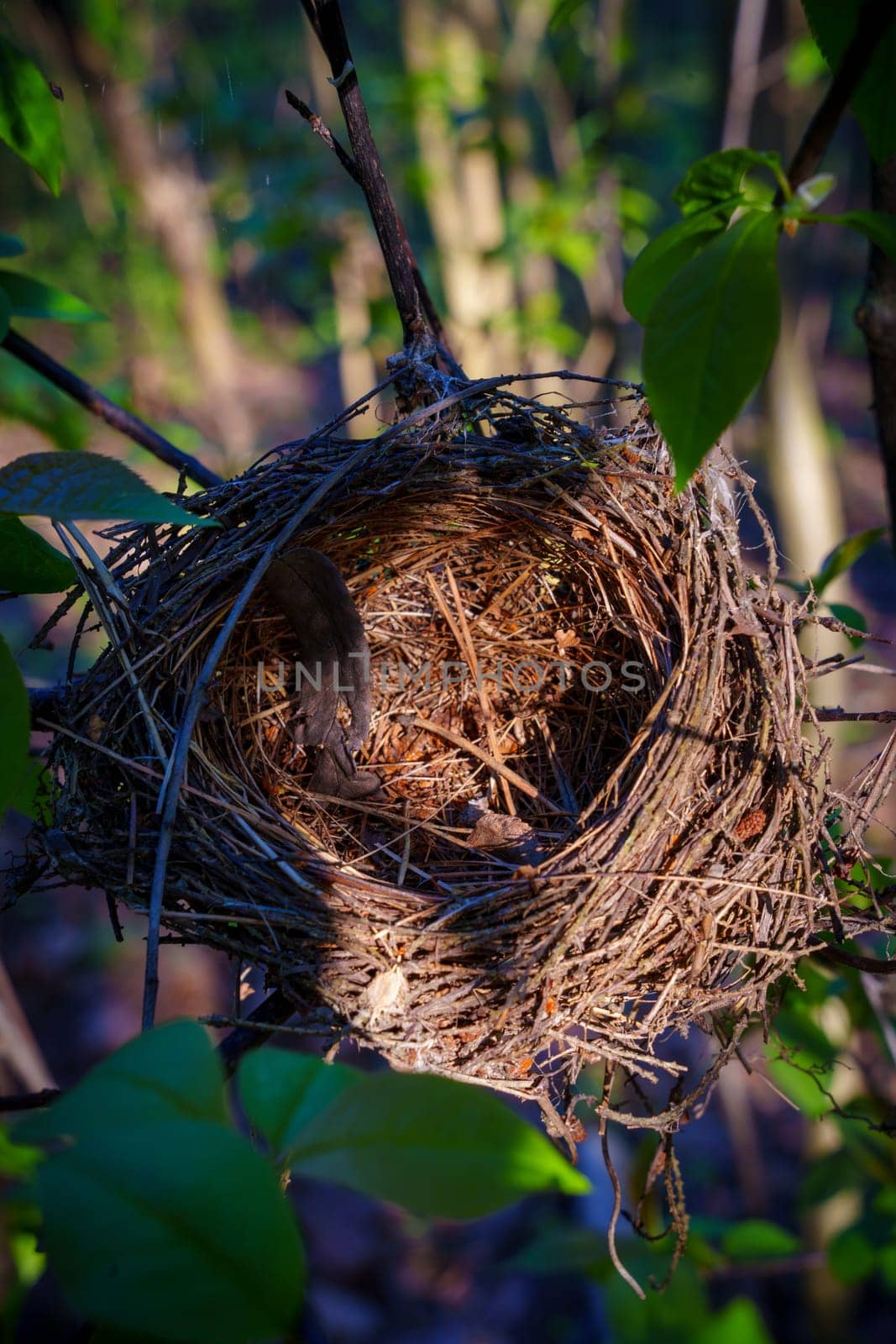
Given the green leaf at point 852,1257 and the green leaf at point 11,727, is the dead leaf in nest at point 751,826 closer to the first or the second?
the green leaf at point 11,727

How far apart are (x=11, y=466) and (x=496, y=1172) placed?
544 millimetres

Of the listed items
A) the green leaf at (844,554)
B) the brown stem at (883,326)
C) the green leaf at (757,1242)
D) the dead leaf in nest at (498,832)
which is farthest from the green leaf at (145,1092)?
the green leaf at (757,1242)

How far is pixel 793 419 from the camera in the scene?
7.27 feet

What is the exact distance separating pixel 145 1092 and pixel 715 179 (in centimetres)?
64

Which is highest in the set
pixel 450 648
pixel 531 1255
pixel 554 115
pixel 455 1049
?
pixel 554 115

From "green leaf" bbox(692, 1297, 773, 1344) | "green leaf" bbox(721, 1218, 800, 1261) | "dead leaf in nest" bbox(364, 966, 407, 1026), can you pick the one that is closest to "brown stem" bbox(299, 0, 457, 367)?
"dead leaf in nest" bbox(364, 966, 407, 1026)

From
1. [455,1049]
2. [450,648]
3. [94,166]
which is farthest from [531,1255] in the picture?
[94,166]

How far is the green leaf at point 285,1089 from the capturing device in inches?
15.5

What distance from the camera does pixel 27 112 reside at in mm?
727

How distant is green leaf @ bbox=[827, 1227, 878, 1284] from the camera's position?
1.27m

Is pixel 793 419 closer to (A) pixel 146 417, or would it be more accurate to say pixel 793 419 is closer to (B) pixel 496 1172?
(A) pixel 146 417

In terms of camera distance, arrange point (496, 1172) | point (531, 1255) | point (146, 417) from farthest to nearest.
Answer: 1. point (146, 417)
2. point (531, 1255)
3. point (496, 1172)

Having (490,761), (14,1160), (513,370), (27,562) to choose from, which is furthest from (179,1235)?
(513,370)

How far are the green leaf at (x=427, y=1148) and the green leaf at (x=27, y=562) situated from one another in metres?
0.53
